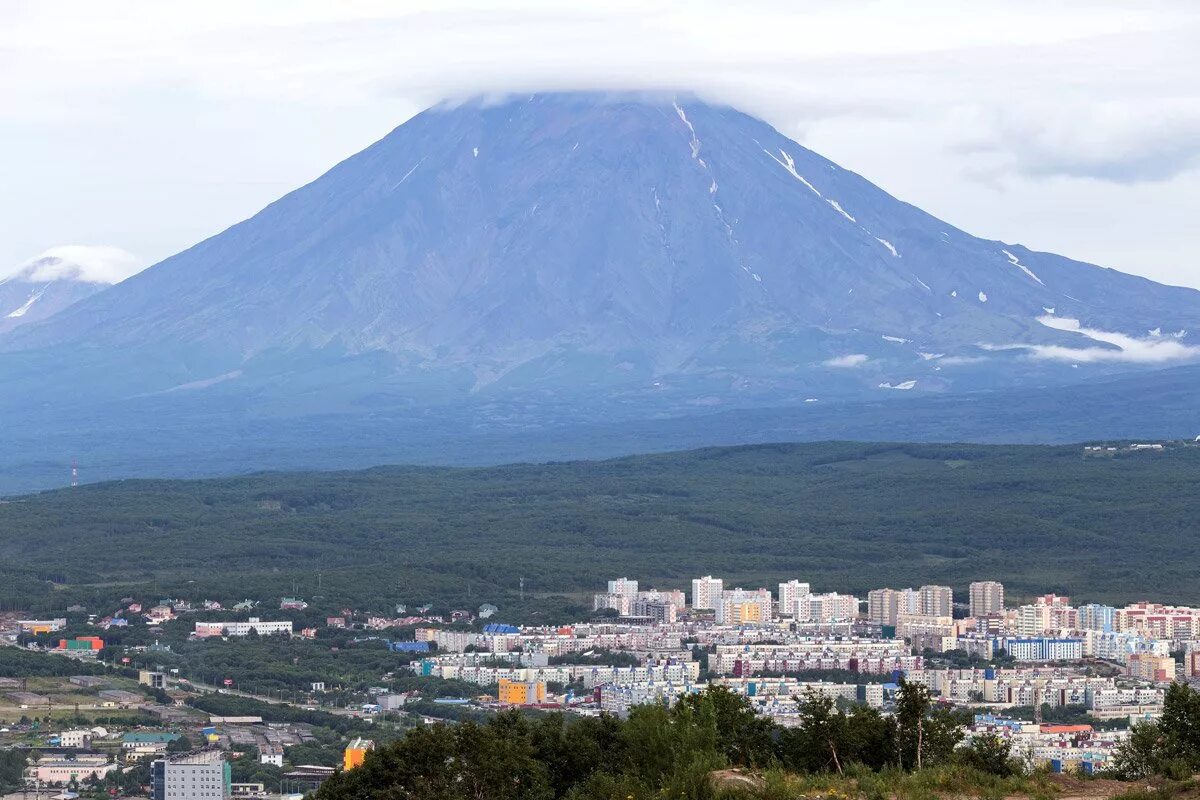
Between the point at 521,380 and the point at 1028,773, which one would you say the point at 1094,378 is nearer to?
the point at 521,380

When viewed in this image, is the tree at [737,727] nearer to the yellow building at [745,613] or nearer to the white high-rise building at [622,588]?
the yellow building at [745,613]

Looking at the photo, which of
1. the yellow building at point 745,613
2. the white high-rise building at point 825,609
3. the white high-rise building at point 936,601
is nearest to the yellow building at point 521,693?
the yellow building at point 745,613

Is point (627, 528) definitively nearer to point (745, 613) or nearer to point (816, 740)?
point (745, 613)

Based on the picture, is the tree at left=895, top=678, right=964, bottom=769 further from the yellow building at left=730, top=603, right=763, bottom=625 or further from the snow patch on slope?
the snow patch on slope

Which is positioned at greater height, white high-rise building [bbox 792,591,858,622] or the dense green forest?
the dense green forest

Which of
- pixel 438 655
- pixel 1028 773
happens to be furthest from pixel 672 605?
pixel 1028 773

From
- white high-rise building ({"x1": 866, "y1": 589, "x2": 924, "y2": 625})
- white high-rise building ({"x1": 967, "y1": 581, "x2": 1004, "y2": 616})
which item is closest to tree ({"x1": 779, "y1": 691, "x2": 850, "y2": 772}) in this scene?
white high-rise building ({"x1": 866, "y1": 589, "x2": 924, "y2": 625})
